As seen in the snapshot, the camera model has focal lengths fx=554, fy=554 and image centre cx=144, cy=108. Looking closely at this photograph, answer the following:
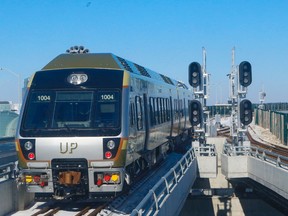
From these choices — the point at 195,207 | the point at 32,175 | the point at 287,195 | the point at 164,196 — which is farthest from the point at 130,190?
the point at 195,207

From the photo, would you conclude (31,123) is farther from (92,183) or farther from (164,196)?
(164,196)

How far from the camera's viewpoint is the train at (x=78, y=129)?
12.5 meters

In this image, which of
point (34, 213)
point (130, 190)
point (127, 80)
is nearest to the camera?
point (34, 213)

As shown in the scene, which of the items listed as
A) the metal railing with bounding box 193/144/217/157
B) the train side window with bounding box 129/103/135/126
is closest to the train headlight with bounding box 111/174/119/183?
the train side window with bounding box 129/103/135/126

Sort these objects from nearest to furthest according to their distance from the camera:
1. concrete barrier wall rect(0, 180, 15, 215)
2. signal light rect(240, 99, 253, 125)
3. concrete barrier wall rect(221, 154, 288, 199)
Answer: concrete barrier wall rect(0, 180, 15, 215) < concrete barrier wall rect(221, 154, 288, 199) < signal light rect(240, 99, 253, 125)

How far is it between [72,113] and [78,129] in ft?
1.67

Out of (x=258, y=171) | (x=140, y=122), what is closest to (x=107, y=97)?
(x=140, y=122)

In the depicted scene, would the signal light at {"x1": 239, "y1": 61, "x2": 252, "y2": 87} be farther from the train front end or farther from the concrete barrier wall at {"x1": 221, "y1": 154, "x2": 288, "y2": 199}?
the train front end

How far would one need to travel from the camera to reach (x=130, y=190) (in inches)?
593

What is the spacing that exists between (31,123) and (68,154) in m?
1.28

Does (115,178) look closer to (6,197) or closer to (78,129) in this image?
(78,129)

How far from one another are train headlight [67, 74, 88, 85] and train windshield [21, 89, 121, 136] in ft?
0.81

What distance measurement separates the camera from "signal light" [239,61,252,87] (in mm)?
Result: 21844

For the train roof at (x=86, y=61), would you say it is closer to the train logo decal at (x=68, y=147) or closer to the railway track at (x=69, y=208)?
the train logo decal at (x=68, y=147)
